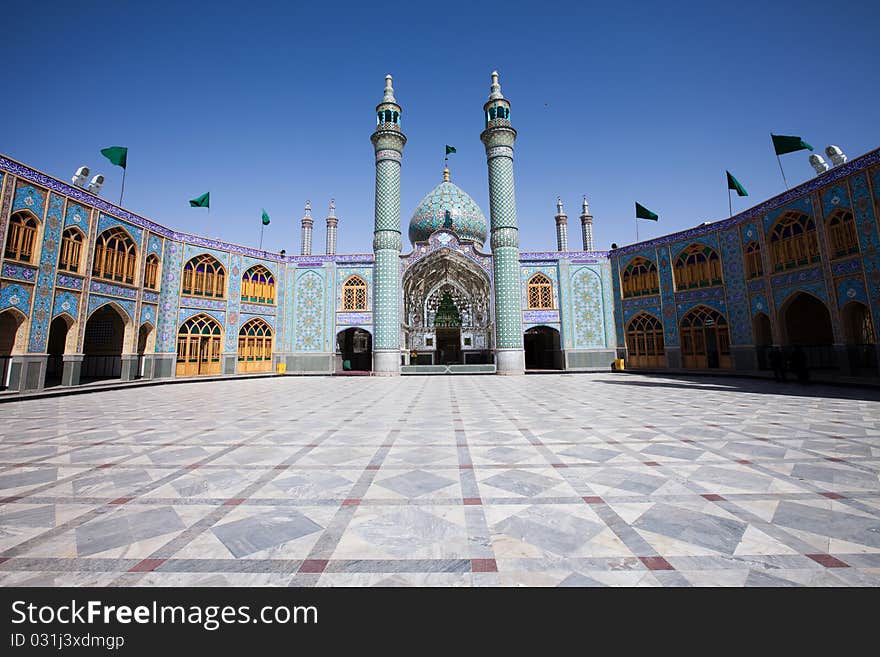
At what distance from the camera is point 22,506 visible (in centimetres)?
284

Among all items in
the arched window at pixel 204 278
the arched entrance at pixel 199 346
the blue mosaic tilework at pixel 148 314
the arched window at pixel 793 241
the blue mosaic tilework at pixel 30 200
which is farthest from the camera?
the arched window at pixel 204 278

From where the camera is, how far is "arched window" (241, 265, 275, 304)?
→ 64.0 ft

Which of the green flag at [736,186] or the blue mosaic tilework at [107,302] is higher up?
the green flag at [736,186]

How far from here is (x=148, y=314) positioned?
1584 cm

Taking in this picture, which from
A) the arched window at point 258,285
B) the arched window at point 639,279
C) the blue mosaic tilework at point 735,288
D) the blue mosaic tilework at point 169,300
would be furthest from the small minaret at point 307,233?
the blue mosaic tilework at point 735,288

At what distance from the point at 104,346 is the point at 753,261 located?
27.2m

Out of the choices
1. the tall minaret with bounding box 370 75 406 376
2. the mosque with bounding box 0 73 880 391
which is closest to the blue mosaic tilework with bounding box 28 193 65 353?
the mosque with bounding box 0 73 880 391

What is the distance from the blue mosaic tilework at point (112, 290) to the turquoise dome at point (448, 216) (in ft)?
48.0

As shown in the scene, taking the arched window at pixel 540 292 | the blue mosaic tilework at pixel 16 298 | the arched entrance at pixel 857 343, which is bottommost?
the arched entrance at pixel 857 343

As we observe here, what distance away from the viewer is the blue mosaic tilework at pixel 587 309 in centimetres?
2000

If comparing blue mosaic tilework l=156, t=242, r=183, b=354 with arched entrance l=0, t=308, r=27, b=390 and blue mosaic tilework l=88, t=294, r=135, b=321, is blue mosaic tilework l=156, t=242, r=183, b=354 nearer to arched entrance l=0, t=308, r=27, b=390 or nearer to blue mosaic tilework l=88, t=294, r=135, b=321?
blue mosaic tilework l=88, t=294, r=135, b=321

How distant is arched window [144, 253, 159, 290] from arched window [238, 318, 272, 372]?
4138mm

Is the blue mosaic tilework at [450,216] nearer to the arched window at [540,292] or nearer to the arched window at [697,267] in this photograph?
the arched window at [540,292]
